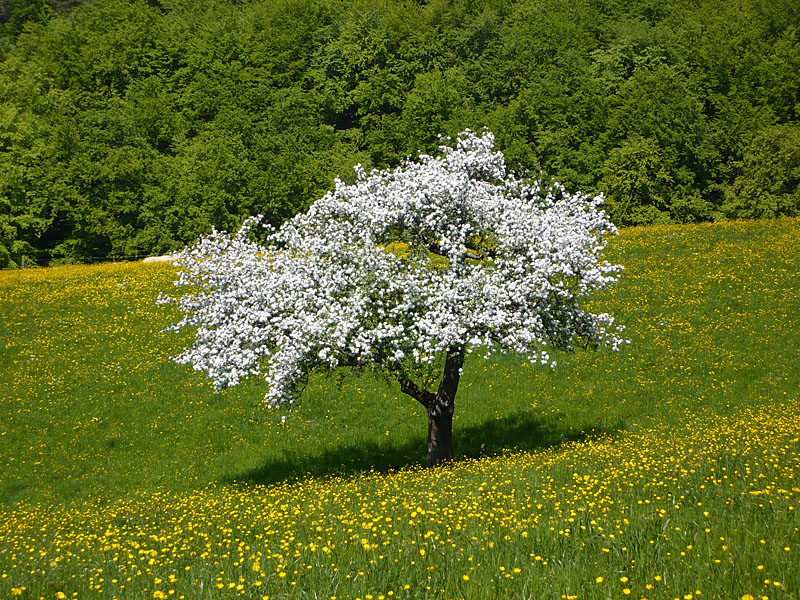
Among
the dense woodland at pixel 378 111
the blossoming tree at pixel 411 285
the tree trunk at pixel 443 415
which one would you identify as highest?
the dense woodland at pixel 378 111

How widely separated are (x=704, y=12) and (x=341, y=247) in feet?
299

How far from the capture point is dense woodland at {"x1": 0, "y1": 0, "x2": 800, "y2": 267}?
62125 millimetres

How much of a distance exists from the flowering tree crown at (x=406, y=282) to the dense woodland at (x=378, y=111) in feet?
107

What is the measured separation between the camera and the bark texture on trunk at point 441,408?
17344mm

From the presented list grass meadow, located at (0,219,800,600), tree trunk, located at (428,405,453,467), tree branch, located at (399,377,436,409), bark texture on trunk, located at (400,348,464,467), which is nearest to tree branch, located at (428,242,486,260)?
bark texture on trunk, located at (400,348,464,467)

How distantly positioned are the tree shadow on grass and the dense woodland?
2987 centimetres

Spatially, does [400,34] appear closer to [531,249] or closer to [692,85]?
[692,85]

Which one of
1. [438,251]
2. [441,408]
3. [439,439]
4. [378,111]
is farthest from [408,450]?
[378,111]

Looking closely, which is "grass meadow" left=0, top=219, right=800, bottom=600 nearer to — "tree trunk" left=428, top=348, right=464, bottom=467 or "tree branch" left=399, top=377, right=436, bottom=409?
"tree trunk" left=428, top=348, right=464, bottom=467

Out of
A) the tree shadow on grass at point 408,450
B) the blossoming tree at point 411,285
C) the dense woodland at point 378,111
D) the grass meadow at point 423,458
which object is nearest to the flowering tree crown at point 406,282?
the blossoming tree at point 411,285

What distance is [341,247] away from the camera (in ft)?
52.7

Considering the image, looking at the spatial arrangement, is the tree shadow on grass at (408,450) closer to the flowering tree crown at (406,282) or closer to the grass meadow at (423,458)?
the grass meadow at (423,458)

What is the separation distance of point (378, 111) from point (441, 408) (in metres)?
68.6

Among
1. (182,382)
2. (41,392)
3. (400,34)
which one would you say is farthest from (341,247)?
(400,34)
